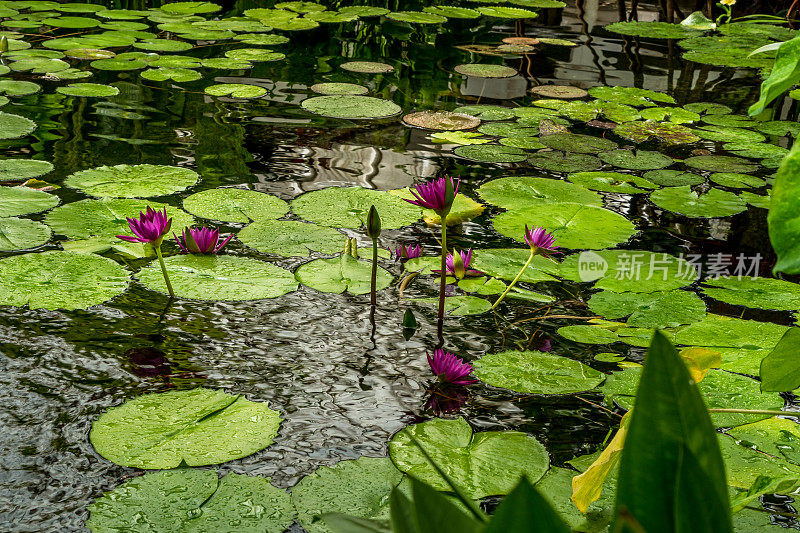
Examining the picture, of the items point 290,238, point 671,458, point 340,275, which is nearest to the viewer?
point 671,458

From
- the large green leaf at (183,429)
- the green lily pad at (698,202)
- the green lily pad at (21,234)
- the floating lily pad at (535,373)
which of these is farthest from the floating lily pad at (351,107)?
the large green leaf at (183,429)

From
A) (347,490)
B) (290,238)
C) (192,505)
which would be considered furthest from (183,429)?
(290,238)

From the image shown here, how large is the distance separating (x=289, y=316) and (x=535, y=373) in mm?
559

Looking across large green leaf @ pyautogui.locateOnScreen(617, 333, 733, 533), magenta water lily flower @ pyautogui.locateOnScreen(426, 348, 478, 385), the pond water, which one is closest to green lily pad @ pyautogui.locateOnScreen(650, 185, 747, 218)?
the pond water

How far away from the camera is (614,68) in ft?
13.1

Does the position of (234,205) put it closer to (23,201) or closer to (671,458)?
(23,201)

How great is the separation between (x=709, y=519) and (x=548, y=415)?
3.15ft

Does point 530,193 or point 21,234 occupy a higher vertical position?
point 530,193

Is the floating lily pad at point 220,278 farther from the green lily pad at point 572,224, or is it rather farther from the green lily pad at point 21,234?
the green lily pad at point 572,224

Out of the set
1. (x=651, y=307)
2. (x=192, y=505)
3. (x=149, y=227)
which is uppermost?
(x=149, y=227)

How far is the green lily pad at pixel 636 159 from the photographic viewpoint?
258cm

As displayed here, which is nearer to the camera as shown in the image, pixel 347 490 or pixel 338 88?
pixel 347 490

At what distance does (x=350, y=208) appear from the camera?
2143mm

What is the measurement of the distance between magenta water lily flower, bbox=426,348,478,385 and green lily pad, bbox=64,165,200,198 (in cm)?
114
